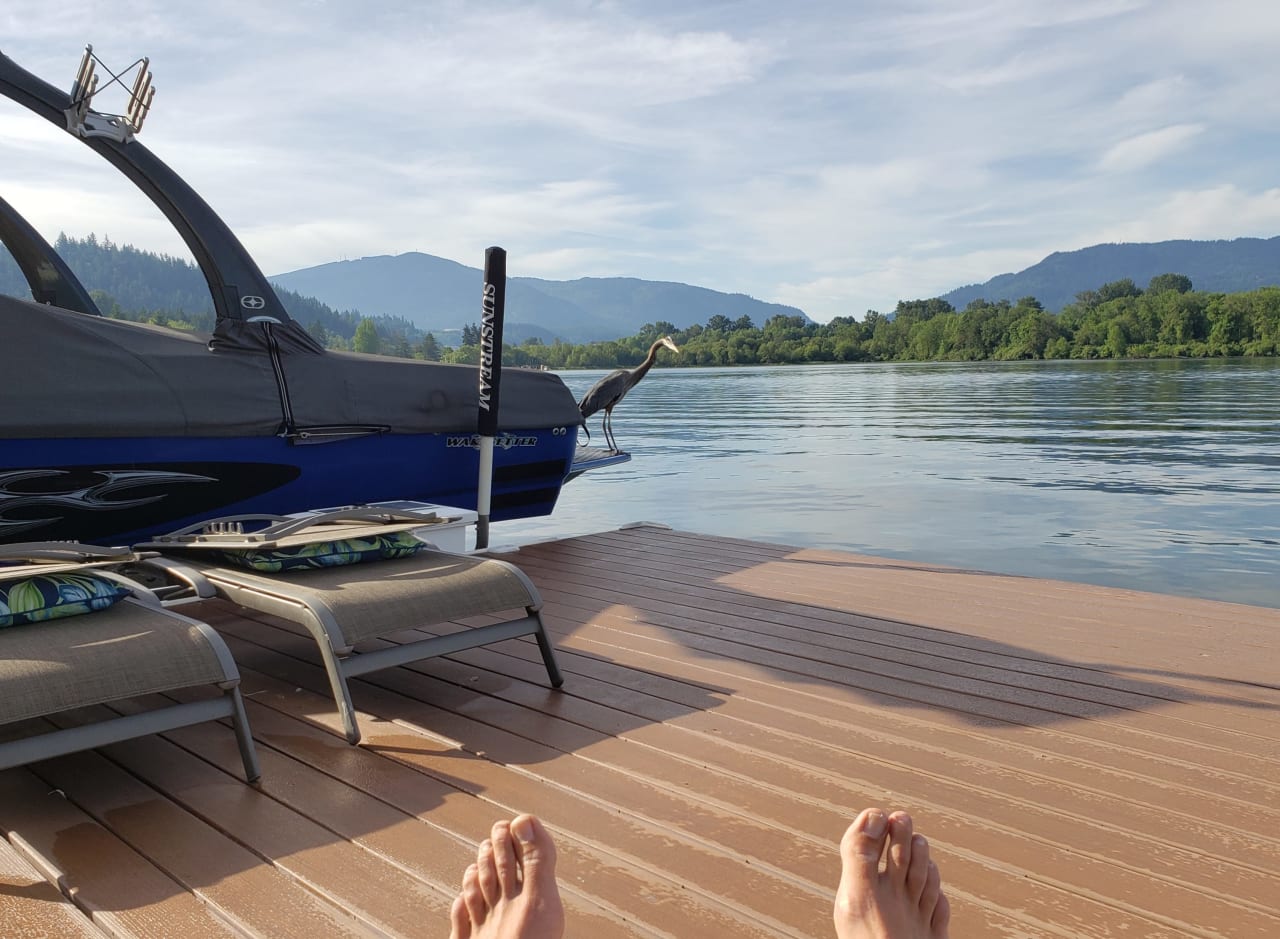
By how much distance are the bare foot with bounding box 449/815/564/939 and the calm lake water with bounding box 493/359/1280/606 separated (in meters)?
4.26

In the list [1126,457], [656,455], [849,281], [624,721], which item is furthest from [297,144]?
[849,281]

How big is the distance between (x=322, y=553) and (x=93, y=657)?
36.2 inches

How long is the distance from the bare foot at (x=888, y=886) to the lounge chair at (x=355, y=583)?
1451 millimetres

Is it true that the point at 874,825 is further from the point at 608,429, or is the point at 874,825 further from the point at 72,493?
the point at 608,429

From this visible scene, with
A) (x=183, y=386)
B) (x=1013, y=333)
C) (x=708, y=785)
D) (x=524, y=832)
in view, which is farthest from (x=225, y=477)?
(x=1013, y=333)

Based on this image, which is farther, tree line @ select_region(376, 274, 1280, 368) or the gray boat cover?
tree line @ select_region(376, 274, 1280, 368)

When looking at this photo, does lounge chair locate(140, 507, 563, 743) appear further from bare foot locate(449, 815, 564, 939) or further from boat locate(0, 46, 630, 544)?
bare foot locate(449, 815, 564, 939)

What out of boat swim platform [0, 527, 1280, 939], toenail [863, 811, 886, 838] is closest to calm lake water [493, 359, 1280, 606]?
boat swim platform [0, 527, 1280, 939]

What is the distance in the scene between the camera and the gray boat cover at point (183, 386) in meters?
3.76

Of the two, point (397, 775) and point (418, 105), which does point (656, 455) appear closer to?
point (418, 105)

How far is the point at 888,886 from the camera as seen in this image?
1.47 meters

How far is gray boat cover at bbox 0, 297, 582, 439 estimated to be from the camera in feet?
12.3

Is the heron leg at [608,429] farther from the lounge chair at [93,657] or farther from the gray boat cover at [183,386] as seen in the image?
the lounge chair at [93,657]

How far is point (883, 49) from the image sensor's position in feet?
63.8
